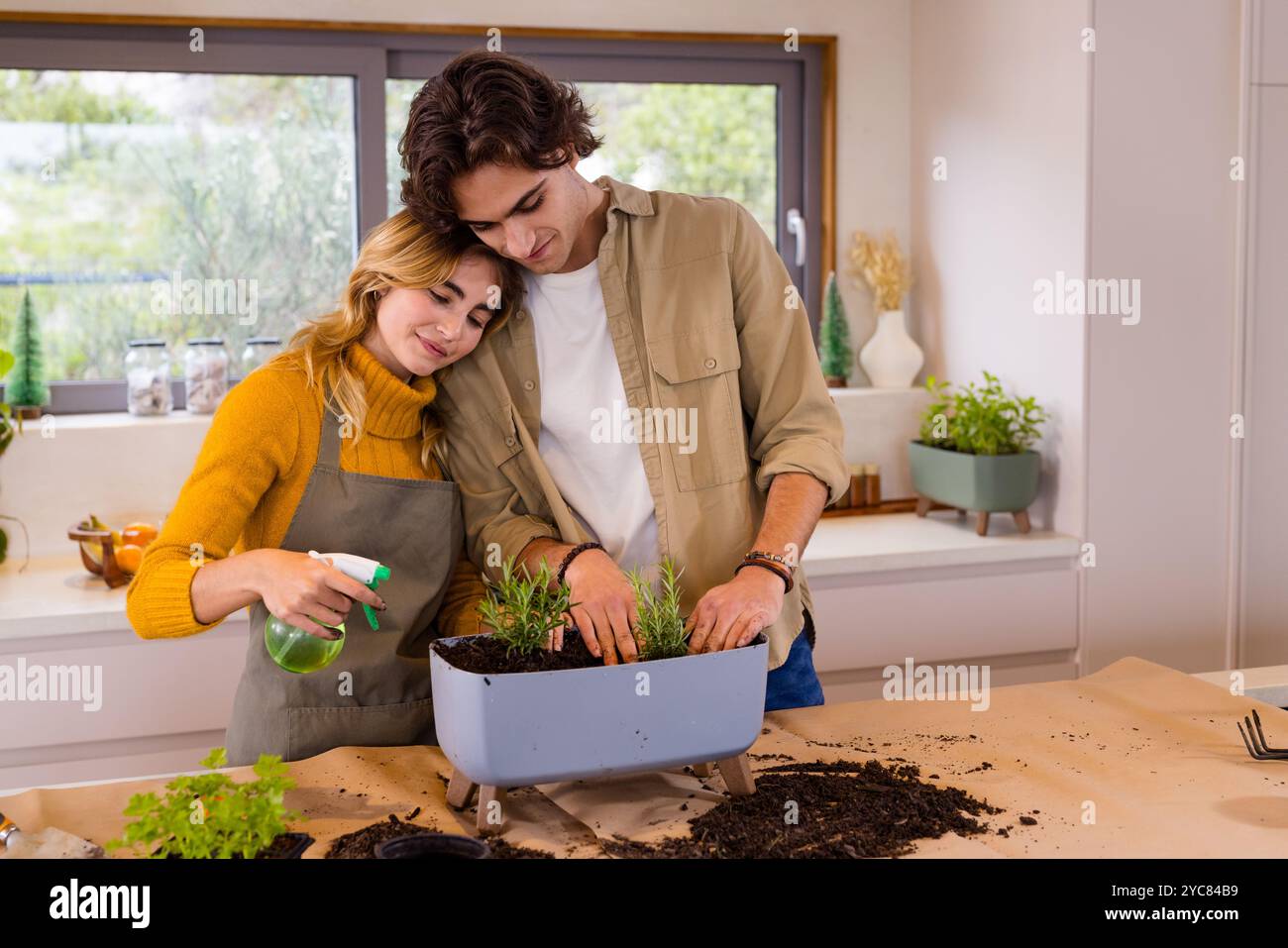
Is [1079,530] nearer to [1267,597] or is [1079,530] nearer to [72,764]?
[1267,597]

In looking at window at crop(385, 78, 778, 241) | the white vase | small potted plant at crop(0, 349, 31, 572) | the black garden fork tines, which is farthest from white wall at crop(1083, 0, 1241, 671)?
small potted plant at crop(0, 349, 31, 572)

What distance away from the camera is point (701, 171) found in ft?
11.2

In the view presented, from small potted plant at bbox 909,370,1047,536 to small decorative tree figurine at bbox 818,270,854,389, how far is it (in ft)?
1.15

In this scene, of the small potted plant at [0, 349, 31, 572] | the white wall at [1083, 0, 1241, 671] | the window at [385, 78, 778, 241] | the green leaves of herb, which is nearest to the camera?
the small potted plant at [0, 349, 31, 572]

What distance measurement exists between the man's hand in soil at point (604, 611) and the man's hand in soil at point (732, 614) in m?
0.07

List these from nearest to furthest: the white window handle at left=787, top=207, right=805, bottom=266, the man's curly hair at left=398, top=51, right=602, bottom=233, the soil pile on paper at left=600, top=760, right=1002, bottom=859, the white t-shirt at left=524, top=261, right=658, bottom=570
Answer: the soil pile on paper at left=600, top=760, right=1002, bottom=859
the man's curly hair at left=398, top=51, right=602, bottom=233
the white t-shirt at left=524, top=261, right=658, bottom=570
the white window handle at left=787, top=207, right=805, bottom=266

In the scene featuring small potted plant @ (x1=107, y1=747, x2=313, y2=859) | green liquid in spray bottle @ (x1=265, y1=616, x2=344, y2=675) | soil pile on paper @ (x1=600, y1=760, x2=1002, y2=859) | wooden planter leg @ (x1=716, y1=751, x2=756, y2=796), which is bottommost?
soil pile on paper @ (x1=600, y1=760, x2=1002, y2=859)

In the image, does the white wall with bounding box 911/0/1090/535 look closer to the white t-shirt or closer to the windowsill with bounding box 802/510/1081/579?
the windowsill with bounding box 802/510/1081/579

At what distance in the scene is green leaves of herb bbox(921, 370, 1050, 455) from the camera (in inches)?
115

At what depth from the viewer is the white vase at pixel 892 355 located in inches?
133

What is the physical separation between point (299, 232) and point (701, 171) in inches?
42.1

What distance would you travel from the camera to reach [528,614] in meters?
1.26

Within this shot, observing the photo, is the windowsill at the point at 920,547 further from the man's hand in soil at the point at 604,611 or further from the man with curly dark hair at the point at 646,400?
the man's hand in soil at the point at 604,611

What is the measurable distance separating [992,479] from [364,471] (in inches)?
68.3
